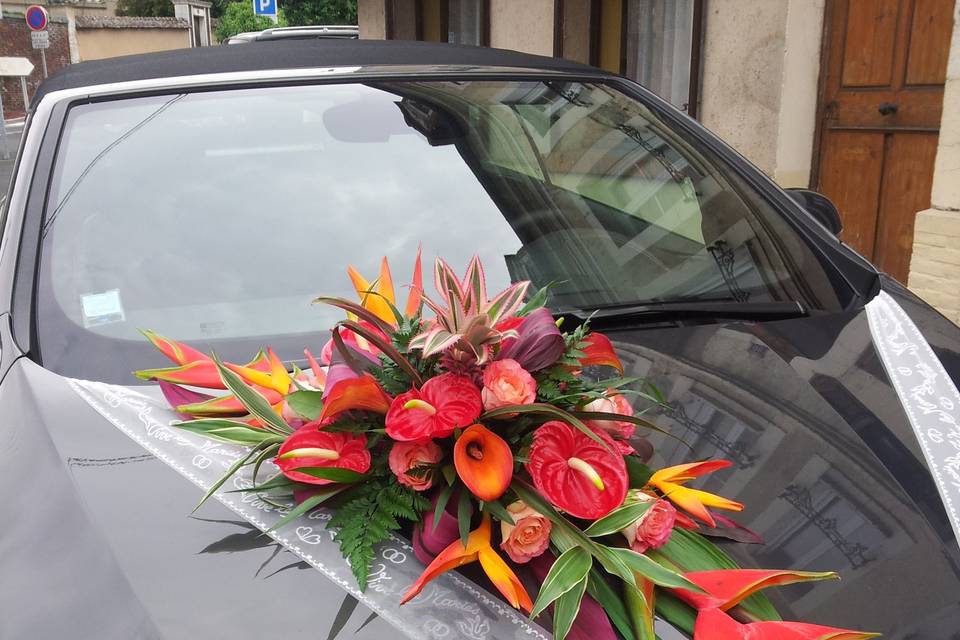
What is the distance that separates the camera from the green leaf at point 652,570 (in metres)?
0.89

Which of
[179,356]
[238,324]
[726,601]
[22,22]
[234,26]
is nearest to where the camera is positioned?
[726,601]

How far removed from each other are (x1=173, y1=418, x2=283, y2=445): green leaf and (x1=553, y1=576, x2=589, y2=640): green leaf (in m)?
0.43

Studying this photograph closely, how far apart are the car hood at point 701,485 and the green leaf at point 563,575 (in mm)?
179

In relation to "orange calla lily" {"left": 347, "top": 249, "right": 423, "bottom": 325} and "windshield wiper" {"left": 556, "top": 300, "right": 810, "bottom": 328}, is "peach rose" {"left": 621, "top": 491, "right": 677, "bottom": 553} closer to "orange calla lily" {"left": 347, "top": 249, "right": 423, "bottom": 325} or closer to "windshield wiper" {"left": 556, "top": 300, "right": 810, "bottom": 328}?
"orange calla lily" {"left": 347, "top": 249, "right": 423, "bottom": 325}

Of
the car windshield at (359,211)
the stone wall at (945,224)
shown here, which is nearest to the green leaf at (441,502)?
the car windshield at (359,211)

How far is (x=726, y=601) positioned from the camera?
36.1 inches

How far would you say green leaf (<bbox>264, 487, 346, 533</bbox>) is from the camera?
1016mm

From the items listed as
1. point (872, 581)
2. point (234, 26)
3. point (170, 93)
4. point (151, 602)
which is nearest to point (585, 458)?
point (872, 581)

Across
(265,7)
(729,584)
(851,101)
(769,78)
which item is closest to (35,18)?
(265,7)

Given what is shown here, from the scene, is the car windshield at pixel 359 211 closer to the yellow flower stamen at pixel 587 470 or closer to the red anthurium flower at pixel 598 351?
the red anthurium flower at pixel 598 351

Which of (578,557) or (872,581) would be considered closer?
(578,557)

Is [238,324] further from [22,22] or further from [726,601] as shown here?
[22,22]

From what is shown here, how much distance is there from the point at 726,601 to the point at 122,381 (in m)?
1.02

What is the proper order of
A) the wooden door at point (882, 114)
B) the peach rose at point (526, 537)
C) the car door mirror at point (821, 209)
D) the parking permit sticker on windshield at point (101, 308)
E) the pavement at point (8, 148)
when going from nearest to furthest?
the peach rose at point (526, 537) < the parking permit sticker on windshield at point (101, 308) < the car door mirror at point (821, 209) < the wooden door at point (882, 114) < the pavement at point (8, 148)
